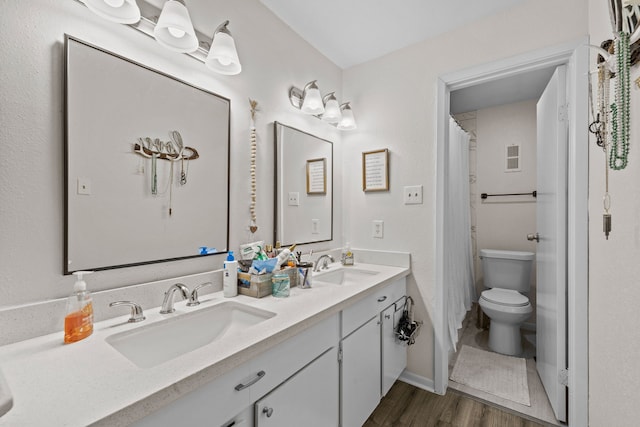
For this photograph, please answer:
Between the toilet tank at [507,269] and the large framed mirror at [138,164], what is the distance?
2.61 meters

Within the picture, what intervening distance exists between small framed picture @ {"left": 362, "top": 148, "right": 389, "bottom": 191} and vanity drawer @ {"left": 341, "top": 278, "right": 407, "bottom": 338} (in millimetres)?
694

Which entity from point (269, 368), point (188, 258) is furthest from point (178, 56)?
point (269, 368)

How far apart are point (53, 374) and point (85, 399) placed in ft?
0.58

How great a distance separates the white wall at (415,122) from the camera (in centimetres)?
164

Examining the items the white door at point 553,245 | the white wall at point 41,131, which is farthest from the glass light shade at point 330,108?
the white door at point 553,245

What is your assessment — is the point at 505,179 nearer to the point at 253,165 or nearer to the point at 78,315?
the point at 253,165

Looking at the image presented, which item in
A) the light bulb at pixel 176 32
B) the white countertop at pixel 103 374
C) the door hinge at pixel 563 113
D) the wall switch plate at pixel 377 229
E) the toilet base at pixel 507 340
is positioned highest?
the light bulb at pixel 176 32

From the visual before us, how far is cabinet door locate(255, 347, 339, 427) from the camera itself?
888 mm

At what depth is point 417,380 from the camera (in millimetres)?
1928

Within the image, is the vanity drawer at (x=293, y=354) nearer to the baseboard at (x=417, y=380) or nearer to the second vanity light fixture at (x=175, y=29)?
the baseboard at (x=417, y=380)

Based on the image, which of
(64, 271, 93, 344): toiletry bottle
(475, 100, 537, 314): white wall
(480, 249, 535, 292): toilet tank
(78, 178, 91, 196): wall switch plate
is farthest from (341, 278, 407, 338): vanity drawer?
(475, 100, 537, 314): white wall

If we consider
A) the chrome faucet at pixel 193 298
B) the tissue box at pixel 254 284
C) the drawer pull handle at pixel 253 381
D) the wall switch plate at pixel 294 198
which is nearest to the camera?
the drawer pull handle at pixel 253 381

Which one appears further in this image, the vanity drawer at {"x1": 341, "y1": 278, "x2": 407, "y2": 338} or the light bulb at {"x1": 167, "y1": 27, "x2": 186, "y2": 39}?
the vanity drawer at {"x1": 341, "y1": 278, "x2": 407, "y2": 338}

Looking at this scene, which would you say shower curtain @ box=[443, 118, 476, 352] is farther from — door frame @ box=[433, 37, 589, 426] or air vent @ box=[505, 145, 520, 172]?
door frame @ box=[433, 37, 589, 426]
